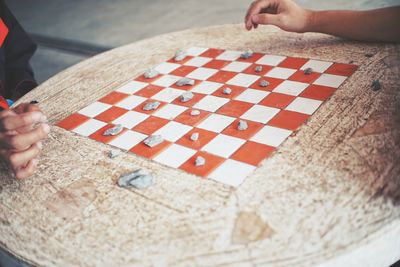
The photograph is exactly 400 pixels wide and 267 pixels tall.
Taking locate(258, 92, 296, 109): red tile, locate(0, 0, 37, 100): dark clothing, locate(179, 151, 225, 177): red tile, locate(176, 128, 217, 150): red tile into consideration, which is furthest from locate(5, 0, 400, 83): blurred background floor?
locate(179, 151, 225, 177): red tile

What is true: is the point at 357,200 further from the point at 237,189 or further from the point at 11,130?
the point at 11,130

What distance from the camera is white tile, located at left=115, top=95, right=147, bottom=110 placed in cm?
126

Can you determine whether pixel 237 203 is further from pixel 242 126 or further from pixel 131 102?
pixel 131 102

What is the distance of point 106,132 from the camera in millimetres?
1114

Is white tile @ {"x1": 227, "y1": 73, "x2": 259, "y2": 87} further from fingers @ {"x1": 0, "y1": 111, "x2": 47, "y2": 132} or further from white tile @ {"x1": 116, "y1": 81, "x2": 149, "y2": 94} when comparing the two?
fingers @ {"x1": 0, "y1": 111, "x2": 47, "y2": 132}

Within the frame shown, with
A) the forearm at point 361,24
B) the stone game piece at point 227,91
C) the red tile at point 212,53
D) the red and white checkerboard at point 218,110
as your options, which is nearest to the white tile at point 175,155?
the red and white checkerboard at point 218,110

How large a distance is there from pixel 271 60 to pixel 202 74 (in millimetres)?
266

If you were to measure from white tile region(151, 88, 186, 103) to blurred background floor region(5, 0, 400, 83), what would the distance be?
2417 mm

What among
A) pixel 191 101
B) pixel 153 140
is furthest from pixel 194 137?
pixel 191 101

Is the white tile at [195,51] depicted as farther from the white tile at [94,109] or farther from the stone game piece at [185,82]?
the white tile at [94,109]

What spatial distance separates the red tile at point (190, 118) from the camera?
1.09 meters

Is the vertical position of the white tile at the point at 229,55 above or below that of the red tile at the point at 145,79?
above

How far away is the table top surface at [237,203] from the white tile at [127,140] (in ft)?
0.15

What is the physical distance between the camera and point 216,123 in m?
1.06
